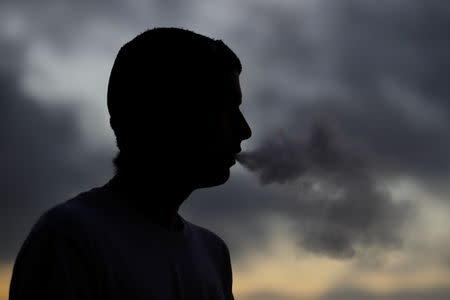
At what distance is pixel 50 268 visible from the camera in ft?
13.1

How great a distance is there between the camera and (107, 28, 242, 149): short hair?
4.96m

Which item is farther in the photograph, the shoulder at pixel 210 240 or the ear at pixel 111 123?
the shoulder at pixel 210 240

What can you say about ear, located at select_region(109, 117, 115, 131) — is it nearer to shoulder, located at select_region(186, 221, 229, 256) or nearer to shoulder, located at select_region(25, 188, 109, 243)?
shoulder, located at select_region(25, 188, 109, 243)

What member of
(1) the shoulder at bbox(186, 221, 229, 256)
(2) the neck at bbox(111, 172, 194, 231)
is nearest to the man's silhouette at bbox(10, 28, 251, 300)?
(2) the neck at bbox(111, 172, 194, 231)

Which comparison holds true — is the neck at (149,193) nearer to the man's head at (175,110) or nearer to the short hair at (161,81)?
the man's head at (175,110)

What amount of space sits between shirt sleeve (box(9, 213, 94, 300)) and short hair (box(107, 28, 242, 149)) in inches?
46.9

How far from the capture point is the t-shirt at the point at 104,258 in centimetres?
398

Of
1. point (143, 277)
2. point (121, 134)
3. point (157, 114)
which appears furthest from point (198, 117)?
point (143, 277)

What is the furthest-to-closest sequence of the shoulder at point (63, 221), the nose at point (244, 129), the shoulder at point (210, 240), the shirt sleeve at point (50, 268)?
1. the shoulder at point (210, 240)
2. the nose at point (244, 129)
3. the shoulder at point (63, 221)
4. the shirt sleeve at point (50, 268)

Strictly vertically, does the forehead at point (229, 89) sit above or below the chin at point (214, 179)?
above

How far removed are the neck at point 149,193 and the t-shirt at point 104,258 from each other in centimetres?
8

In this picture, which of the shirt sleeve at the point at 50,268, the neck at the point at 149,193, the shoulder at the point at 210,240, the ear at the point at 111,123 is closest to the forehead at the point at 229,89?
the neck at the point at 149,193

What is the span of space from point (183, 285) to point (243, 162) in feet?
6.96

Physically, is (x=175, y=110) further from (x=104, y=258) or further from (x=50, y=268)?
(x=50, y=268)
